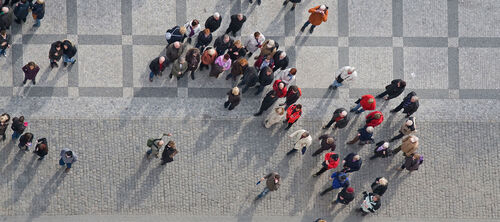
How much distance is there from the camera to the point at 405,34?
16.2 m

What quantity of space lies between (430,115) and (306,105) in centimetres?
345

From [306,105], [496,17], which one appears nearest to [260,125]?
[306,105]

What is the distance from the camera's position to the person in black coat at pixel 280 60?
1444cm

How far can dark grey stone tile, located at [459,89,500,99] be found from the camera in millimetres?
16016

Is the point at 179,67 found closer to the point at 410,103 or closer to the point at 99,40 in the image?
the point at 99,40

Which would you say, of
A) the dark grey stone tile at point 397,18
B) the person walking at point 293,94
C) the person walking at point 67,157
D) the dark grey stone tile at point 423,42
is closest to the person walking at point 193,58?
the person walking at point 293,94

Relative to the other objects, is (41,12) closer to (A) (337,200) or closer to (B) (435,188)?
(A) (337,200)

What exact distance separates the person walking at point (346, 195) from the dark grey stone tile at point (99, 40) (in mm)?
7156

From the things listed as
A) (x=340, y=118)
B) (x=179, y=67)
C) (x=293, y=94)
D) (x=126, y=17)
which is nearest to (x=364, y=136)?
(x=340, y=118)

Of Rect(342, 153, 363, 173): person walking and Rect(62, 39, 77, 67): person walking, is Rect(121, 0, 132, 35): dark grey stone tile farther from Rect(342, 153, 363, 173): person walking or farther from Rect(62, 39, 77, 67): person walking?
Rect(342, 153, 363, 173): person walking

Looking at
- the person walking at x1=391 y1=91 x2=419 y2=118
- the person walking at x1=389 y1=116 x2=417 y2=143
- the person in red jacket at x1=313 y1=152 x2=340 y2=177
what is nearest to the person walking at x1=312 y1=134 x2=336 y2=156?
the person in red jacket at x1=313 y1=152 x2=340 y2=177

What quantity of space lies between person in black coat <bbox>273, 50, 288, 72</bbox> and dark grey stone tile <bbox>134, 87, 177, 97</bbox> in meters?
2.87

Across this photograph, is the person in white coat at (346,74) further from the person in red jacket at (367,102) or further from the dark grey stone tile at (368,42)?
the dark grey stone tile at (368,42)

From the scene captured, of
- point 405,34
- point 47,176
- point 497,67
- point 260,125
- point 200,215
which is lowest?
point 200,215
